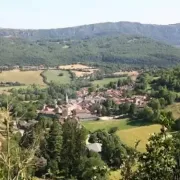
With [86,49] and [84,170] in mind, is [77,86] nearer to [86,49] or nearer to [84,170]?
[84,170]

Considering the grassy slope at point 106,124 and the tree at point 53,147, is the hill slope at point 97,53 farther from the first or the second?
the tree at point 53,147

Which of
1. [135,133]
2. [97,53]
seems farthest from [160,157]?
[97,53]

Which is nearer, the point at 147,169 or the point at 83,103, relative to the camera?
the point at 147,169

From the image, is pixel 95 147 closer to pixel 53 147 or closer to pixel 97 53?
pixel 53 147

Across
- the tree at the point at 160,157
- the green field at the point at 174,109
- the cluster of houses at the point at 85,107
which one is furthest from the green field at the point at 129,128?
the tree at the point at 160,157

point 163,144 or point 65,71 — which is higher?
point 163,144

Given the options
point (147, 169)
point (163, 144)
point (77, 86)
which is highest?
point (163, 144)

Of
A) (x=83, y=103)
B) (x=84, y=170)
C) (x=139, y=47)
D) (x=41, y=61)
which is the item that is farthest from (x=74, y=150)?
(x=139, y=47)
